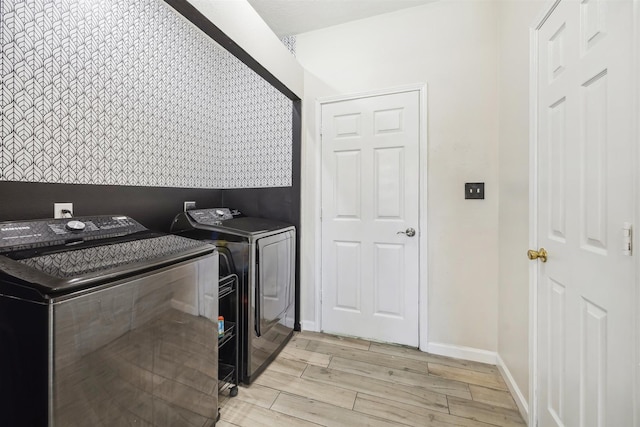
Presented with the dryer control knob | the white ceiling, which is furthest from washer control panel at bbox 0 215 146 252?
the white ceiling

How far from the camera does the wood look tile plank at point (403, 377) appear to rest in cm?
173

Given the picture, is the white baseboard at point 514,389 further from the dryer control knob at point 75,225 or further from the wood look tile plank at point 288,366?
the dryer control knob at point 75,225

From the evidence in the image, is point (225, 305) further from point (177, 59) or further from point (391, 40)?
point (391, 40)

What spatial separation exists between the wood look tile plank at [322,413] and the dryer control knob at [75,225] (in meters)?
1.44

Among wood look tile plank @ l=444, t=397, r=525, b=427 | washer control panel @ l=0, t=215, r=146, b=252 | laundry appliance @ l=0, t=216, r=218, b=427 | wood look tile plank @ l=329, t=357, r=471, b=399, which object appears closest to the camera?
laundry appliance @ l=0, t=216, r=218, b=427

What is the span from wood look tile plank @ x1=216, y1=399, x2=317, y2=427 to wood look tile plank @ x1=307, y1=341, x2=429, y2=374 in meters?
0.70

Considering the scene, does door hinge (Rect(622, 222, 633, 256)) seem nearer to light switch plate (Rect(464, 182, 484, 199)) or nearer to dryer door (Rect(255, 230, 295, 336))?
light switch plate (Rect(464, 182, 484, 199))

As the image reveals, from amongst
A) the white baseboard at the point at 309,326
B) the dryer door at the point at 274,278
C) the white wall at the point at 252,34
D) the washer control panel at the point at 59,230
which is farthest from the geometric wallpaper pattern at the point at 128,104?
the white baseboard at the point at 309,326

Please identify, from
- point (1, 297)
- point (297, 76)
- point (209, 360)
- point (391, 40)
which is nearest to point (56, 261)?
point (1, 297)

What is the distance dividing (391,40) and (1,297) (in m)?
2.75

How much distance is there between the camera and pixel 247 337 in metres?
1.74

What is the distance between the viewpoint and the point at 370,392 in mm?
1708

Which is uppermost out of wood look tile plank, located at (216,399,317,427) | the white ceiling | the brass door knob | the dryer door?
the white ceiling

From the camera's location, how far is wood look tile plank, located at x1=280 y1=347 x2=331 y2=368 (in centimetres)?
203
